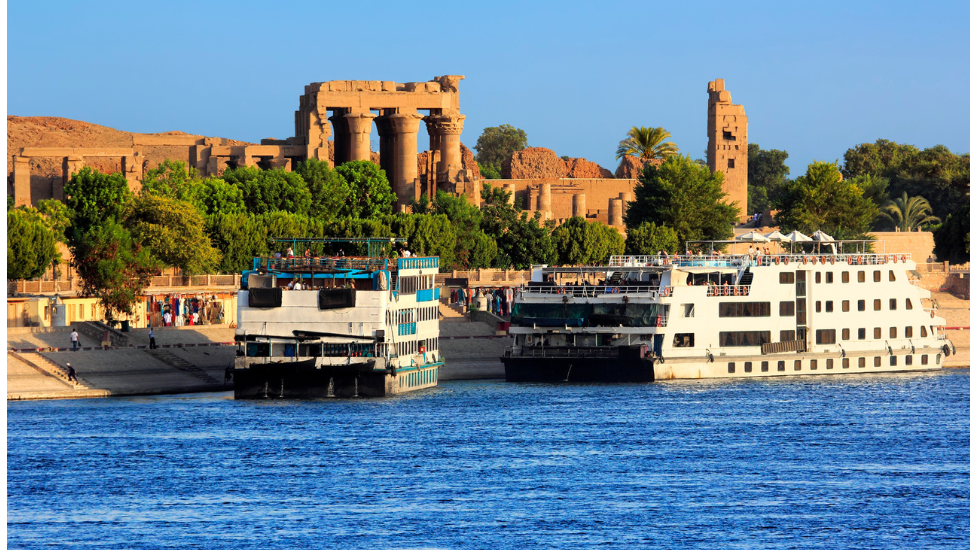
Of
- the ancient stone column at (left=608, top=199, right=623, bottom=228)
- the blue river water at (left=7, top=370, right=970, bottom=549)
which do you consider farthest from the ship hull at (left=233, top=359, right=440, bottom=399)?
the ancient stone column at (left=608, top=199, right=623, bottom=228)

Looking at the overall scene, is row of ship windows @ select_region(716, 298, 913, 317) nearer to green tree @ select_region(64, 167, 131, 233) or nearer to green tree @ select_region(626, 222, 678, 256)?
green tree @ select_region(626, 222, 678, 256)

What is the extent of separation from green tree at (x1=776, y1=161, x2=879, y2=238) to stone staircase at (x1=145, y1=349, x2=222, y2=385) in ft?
240

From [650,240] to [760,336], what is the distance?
41.5 m

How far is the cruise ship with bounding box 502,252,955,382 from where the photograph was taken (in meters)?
61.0

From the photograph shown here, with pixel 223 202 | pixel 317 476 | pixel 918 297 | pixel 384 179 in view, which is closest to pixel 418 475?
pixel 317 476

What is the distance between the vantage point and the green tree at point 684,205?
116m

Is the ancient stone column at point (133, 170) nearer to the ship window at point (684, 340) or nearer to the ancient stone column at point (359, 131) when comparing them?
the ancient stone column at point (359, 131)

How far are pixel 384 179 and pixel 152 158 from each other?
22.6 metres

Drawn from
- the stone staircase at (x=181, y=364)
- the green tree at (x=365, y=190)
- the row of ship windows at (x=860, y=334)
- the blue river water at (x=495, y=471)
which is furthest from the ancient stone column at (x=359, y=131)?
the blue river water at (x=495, y=471)

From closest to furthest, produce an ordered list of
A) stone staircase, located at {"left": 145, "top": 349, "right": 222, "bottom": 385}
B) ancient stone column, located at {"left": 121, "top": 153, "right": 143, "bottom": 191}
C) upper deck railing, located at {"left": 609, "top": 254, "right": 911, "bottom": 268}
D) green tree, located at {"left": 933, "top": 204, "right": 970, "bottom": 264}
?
stone staircase, located at {"left": 145, "top": 349, "right": 222, "bottom": 385}
upper deck railing, located at {"left": 609, "top": 254, "right": 911, "bottom": 268}
ancient stone column, located at {"left": 121, "top": 153, "right": 143, "bottom": 191}
green tree, located at {"left": 933, "top": 204, "right": 970, "bottom": 264}

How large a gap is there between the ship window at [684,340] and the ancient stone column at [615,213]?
2690 inches

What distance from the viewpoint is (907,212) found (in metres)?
137

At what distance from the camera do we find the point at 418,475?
40812 millimetres

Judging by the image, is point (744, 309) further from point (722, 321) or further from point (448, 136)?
point (448, 136)
